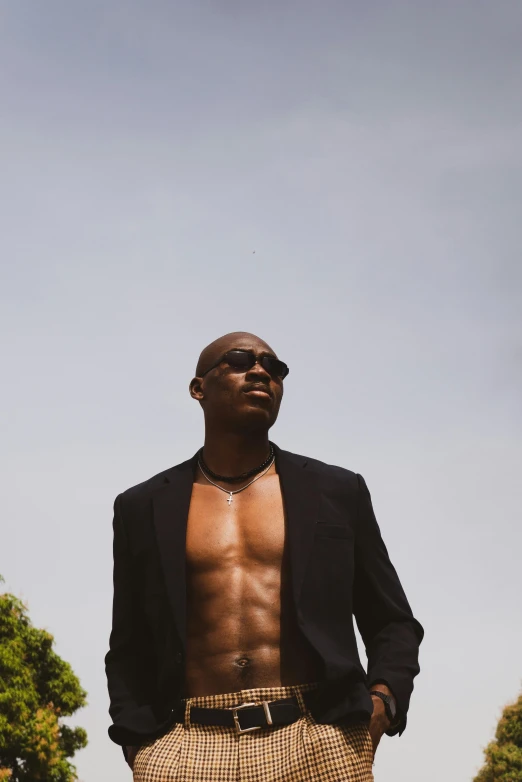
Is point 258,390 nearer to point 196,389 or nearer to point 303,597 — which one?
point 196,389

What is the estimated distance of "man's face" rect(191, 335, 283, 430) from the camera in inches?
251

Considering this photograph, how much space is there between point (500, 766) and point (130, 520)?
37795 mm

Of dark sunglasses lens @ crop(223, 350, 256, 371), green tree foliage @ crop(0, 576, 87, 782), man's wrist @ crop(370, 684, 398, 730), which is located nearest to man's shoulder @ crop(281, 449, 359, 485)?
dark sunglasses lens @ crop(223, 350, 256, 371)

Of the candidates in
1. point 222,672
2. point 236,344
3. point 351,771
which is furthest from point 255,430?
point 351,771

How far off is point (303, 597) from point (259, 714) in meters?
0.69

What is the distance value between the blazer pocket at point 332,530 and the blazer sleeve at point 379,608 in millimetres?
137

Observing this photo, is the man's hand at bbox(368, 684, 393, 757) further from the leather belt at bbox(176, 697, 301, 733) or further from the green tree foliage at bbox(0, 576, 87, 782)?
the green tree foliage at bbox(0, 576, 87, 782)

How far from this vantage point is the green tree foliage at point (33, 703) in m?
25.8

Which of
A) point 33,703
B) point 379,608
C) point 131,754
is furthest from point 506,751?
point 131,754

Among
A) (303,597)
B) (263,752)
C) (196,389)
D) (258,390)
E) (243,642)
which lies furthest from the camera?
(196,389)

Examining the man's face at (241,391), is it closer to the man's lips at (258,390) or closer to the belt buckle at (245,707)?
the man's lips at (258,390)

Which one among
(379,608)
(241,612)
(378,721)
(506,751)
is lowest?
(378,721)

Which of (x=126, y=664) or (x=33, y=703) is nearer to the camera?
(x=126, y=664)

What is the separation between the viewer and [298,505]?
611 cm
